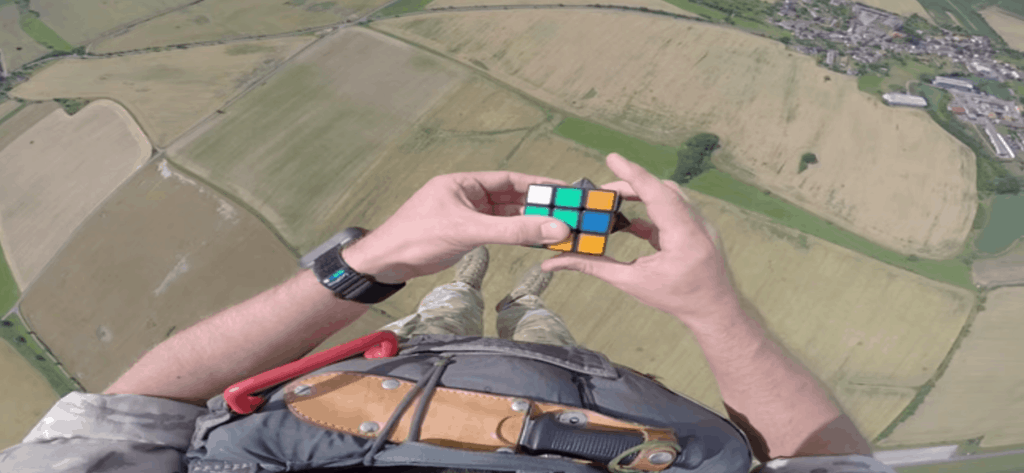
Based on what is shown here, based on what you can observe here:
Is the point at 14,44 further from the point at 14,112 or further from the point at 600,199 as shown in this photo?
the point at 600,199

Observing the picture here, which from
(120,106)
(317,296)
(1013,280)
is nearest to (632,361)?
(317,296)

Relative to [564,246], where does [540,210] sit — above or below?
above

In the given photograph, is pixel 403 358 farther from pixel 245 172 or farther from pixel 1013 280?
pixel 1013 280

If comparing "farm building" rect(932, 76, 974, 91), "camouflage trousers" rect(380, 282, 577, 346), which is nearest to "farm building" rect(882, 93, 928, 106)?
"farm building" rect(932, 76, 974, 91)

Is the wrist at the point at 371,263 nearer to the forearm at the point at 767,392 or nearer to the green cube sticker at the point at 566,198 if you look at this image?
the green cube sticker at the point at 566,198

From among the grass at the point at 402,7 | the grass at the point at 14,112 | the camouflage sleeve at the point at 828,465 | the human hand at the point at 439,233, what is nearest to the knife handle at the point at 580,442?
the camouflage sleeve at the point at 828,465

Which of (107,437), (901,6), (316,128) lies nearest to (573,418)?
(107,437)
